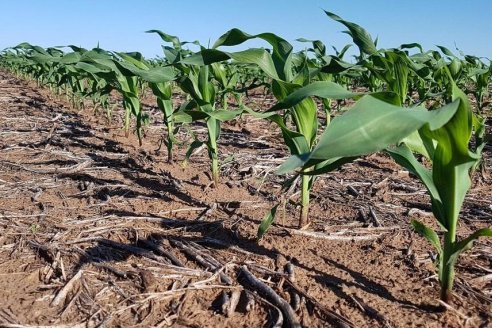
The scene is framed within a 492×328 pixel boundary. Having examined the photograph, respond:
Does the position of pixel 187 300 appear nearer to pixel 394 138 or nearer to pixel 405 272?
pixel 405 272

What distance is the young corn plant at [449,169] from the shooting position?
1.29m

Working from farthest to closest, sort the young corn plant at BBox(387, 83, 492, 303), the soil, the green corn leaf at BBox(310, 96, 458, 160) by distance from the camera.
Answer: the soil → the young corn plant at BBox(387, 83, 492, 303) → the green corn leaf at BBox(310, 96, 458, 160)

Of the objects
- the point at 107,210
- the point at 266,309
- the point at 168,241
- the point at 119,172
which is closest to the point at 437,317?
the point at 266,309

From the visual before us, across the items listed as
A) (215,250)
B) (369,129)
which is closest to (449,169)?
(369,129)

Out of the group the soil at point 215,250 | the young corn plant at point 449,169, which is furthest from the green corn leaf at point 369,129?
the soil at point 215,250

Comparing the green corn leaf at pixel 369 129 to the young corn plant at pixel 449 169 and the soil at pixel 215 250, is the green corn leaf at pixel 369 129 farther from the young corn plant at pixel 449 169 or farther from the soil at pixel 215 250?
the soil at pixel 215 250

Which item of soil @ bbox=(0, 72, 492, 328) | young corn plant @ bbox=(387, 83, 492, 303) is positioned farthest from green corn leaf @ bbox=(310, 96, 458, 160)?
soil @ bbox=(0, 72, 492, 328)

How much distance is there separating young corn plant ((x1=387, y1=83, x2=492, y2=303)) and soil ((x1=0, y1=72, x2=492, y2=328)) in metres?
0.22

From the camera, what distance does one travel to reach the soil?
169 cm

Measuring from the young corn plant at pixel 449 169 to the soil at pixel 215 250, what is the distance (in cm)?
22

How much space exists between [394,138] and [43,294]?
149 cm

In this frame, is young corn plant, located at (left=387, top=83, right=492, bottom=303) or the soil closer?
young corn plant, located at (left=387, top=83, right=492, bottom=303)

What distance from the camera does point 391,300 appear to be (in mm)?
1729

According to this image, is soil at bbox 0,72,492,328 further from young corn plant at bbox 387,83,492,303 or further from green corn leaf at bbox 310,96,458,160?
green corn leaf at bbox 310,96,458,160
